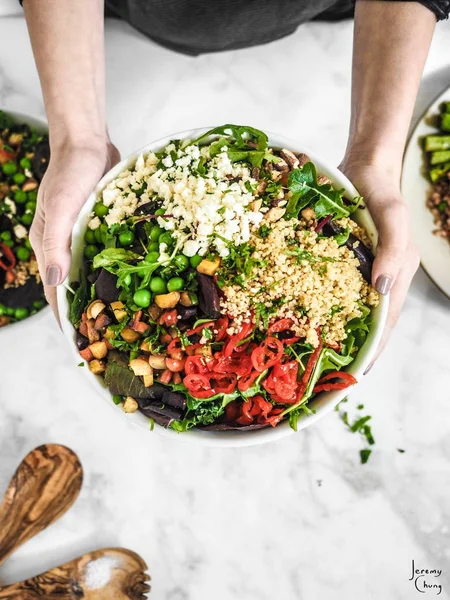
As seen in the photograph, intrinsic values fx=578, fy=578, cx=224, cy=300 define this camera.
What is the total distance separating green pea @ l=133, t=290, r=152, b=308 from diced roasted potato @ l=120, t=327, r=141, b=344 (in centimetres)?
9

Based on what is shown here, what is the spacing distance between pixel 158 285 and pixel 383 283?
1.90ft

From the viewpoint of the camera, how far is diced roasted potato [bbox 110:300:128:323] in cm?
146

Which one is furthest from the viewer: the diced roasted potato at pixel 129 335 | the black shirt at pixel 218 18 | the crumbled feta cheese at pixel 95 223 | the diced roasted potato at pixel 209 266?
the black shirt at pixel 218 18

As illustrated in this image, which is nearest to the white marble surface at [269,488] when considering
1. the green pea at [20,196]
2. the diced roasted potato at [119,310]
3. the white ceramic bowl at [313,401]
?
the green pea at [20,196]

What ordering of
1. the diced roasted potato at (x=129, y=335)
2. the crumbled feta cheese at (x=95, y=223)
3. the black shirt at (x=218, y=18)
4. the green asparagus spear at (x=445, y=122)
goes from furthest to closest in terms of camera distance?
the green asparagus spear at (x=445, y=122)
the black shirt at (x=218, y=18)
the crumbled feta cheese at (x=95, y=223)
the diced roasted potato at (x=129, y=335)

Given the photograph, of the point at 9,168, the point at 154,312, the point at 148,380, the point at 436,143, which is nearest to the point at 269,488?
the point at 148,380

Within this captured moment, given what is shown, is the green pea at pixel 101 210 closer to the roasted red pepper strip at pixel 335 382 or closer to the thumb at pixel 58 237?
the thumb at pixel 58 237

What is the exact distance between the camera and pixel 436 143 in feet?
7.36

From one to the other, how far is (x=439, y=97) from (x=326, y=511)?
1679 mm

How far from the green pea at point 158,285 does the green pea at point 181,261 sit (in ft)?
0.18

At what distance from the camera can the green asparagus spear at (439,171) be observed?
→ 88.6 inches

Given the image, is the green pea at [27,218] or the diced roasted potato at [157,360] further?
the green pea at [27,218]

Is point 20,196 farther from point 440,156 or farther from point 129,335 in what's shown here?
point 440,156

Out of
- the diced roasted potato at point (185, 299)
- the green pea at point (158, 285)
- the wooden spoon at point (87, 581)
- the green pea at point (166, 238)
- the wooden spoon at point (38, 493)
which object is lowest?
the wooden spoon at point (87, 581)
